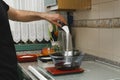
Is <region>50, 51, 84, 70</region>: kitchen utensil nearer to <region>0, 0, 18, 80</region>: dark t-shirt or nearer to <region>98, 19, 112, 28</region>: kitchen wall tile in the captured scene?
<region>0, 0, 18, 80</region>: dark t-shirt

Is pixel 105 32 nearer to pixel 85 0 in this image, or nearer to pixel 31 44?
pixel 85 0

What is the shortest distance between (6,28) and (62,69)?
449 mm

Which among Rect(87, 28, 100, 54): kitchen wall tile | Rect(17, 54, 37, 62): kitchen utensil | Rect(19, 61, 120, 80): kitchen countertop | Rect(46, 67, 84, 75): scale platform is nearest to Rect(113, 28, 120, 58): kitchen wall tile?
Rect(19, 61, 120, 80): kitchen countertop

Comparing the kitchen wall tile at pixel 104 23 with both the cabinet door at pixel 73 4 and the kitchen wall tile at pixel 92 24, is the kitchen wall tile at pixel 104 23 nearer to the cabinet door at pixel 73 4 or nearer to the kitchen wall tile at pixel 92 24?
the kitchen wall tile at pixel 92 24

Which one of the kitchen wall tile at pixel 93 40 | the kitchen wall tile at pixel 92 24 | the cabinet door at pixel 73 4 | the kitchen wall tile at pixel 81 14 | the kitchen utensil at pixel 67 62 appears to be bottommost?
the kitchen utensil at pixel 67 62

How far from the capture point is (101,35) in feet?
6.00

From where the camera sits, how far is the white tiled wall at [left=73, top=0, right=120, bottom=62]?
1.65 metres

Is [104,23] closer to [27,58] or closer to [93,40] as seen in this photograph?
[93,40]

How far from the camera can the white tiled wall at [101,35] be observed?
64.9 inches

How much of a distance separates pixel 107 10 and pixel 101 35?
21 centimetres

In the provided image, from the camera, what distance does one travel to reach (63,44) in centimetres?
220

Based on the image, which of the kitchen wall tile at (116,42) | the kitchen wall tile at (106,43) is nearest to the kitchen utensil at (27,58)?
the kitchen wall tile at (106,43)

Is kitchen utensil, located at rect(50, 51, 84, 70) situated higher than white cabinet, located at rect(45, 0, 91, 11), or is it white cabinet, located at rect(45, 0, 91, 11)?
white cabinet, located at rect(45, 0, 91, 11)

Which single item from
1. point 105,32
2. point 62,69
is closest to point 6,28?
point 62,69
